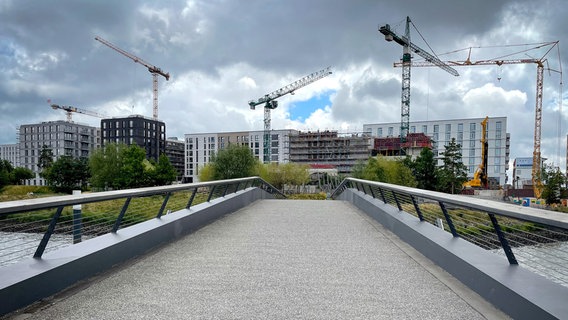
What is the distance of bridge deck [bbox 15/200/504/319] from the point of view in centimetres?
354

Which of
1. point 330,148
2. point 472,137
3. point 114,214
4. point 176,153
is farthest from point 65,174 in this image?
point 472,137

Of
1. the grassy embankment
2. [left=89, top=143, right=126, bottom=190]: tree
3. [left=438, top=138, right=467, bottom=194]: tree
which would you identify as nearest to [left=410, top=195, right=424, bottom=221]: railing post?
the grassy embankment

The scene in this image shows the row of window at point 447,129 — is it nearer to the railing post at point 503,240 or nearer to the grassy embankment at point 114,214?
the grassy embankment at point 114,214

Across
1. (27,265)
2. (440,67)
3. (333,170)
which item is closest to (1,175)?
(333,170)

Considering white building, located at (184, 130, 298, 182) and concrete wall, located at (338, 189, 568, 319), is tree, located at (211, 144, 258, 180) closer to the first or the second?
white building, located at (184, 130, 298, 182)

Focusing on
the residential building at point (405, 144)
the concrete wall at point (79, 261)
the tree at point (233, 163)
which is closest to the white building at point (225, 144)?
the residential building at point (405, 144)

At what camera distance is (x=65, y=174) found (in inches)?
3095

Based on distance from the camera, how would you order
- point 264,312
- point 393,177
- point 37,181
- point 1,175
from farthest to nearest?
1. point 37,181
2. point 1,175
3. point 393,177
4. point 264,312

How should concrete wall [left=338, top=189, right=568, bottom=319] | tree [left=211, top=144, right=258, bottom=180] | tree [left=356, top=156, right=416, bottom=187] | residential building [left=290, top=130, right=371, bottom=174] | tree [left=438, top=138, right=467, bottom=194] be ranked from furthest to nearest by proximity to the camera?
residential building [left=290, top=130, right=371, bottom=174], tree [left=438, top=138, right=467, bottom=194], tree [left=356, top=156, right=416, bottom=187], tree [left=211, top=144, right=258, bottom=180], concrete wall [left=338, top=189, right=568, bottom=319]

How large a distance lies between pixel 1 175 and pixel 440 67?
359 feet

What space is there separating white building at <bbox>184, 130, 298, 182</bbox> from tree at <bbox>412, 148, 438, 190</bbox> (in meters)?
53.4

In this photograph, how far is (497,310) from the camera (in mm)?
3629

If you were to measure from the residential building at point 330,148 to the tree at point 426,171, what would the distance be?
38.7m

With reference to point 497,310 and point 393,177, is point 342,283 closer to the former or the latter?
point 497,310
